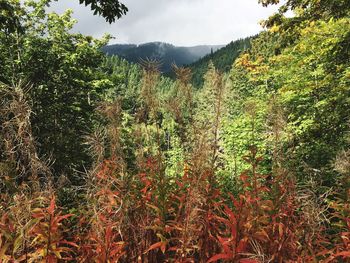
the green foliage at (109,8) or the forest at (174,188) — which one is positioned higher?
the green foliage at (109,8)

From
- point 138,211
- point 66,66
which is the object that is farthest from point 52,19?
point 138,211

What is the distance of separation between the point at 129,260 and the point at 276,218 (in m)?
1.29

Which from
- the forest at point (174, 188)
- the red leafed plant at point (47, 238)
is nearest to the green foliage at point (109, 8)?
the forest at point (174, 188)

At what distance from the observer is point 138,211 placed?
3031 mm

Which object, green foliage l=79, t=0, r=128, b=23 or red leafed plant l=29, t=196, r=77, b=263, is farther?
green foliage l=79, t=0, r=128, b=23

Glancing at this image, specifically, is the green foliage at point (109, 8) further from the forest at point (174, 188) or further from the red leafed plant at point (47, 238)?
the red leafed plant at point (47, 238)

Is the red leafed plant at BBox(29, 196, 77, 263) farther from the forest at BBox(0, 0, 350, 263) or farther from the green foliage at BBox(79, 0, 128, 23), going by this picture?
the green foliage at BBox(79, 0, 128, 23)

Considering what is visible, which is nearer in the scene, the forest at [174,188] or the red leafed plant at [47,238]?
the red leafed plant at [47,238]

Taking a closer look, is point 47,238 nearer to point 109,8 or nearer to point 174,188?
point 174,188

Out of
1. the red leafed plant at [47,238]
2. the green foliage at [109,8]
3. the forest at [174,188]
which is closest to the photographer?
the red leafed plant at [47,238]

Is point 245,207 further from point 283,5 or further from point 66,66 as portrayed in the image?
point 66,66

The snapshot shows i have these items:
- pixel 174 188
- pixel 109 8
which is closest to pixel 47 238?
pixel 174 188

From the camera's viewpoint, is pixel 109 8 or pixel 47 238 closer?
pixel 47 238

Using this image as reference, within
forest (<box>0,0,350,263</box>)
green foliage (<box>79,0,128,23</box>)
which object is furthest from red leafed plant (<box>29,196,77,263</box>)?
green foliage (<box>79,0,128,23</box>)
